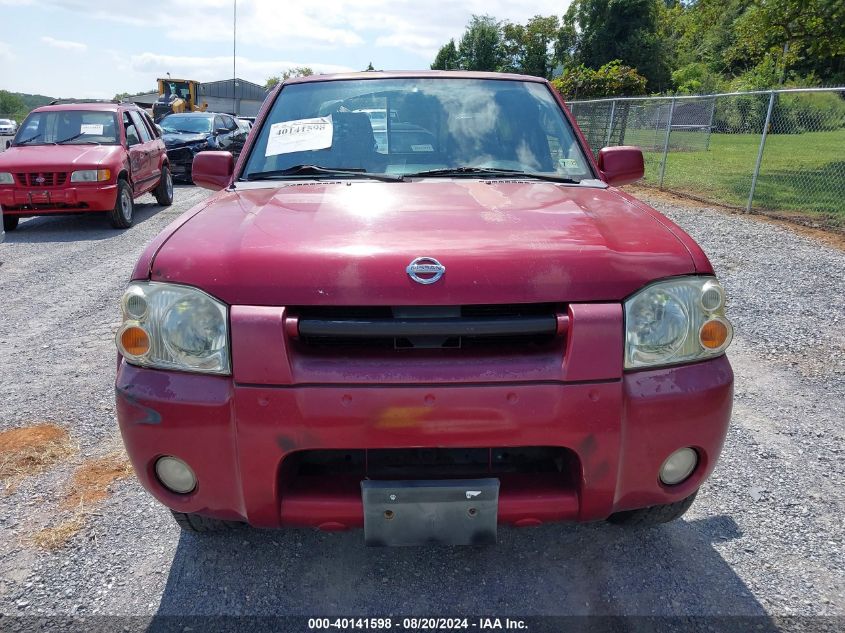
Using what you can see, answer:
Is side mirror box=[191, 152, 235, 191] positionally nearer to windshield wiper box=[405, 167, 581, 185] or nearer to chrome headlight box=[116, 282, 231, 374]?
windshield wiper box=[405, 167, 581, 185]

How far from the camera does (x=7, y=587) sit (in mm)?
2381

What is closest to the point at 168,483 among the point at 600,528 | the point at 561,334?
the point at 561,334

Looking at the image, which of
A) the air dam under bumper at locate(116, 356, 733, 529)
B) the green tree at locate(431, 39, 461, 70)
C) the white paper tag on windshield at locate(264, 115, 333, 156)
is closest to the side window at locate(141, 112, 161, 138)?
the white paper tag on windshield at locate(264, 115, 333, 156)

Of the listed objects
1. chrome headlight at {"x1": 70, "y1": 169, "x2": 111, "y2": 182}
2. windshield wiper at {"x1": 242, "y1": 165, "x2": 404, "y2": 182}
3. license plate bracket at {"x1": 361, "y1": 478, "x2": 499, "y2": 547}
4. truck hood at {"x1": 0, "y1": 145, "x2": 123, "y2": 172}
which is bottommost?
license plate bracket at {"x1": 361, "y1": 478, "x2": 499, "y2": 547}

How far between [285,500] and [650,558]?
1503 millimetres

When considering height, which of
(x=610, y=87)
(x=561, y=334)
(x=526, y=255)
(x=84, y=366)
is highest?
(x=610, y=87)

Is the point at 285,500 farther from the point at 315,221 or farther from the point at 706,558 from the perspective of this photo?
the point at 706,558

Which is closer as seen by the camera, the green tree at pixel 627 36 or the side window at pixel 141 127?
the side window at pixel 141 127

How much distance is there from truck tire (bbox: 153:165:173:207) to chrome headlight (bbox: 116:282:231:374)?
10.9 m

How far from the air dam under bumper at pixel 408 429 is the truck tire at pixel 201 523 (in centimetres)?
37

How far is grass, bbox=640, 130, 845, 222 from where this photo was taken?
11.2 metres

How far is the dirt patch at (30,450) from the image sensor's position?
315cm

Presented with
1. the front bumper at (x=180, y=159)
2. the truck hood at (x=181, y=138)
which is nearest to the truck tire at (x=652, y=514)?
the front bumper at (x=180, y=159)

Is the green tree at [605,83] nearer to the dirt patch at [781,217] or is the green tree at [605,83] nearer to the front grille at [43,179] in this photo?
the dirt patch at [781,217]
